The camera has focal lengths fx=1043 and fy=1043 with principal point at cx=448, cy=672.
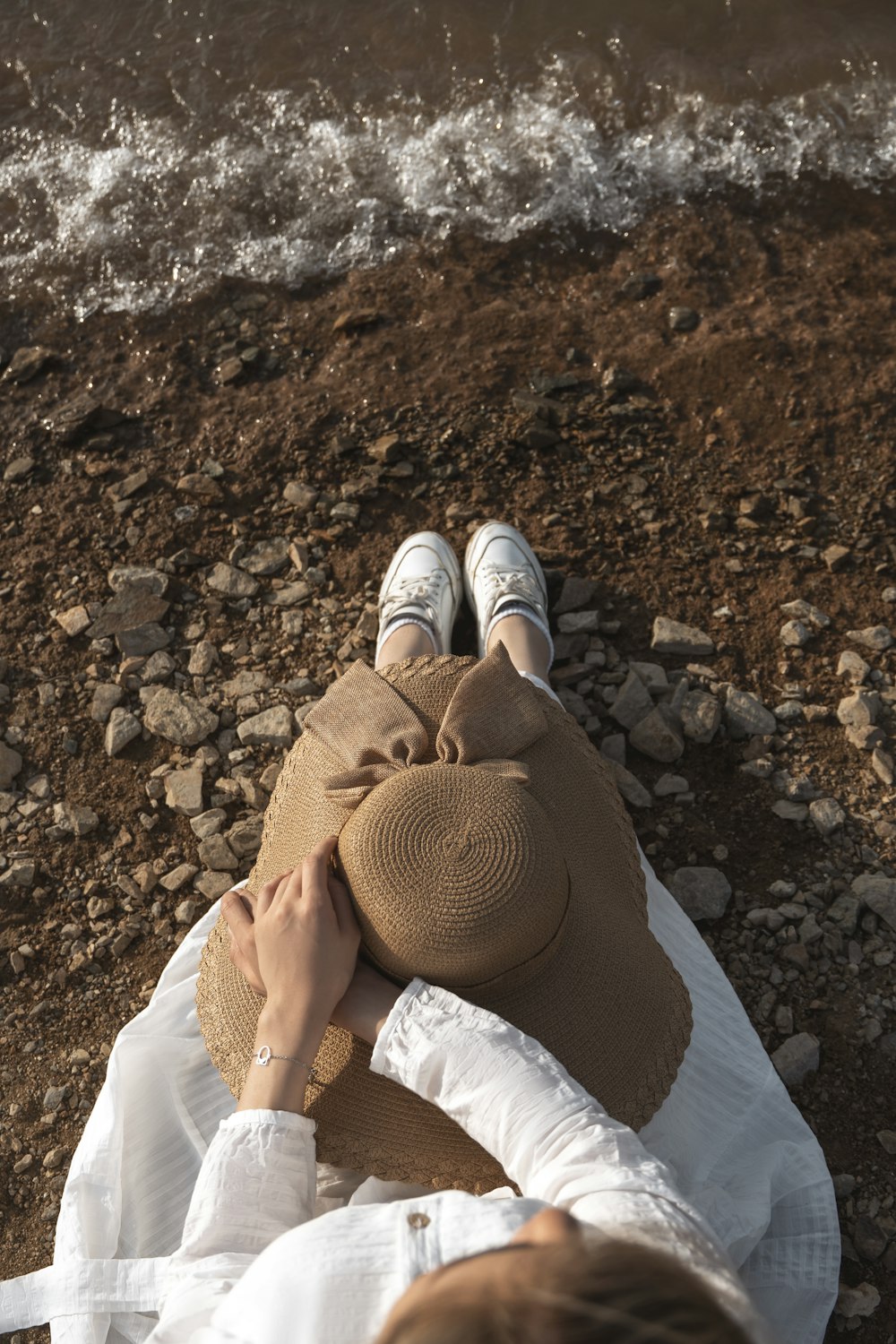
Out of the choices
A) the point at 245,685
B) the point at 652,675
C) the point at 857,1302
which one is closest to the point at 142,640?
the point at 245,685

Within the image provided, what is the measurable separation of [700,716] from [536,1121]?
1.41m

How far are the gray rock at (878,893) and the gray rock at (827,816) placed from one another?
0.43 feet

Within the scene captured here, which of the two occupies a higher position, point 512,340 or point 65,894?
point 512,340

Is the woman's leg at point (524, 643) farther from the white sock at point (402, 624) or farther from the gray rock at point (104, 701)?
the gray rock at point (104, 701)

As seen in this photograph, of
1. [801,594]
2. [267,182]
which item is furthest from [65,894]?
[267,182]

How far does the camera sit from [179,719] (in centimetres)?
276

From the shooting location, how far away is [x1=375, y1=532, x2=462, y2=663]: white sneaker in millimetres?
2760

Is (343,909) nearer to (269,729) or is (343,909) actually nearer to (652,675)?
(269,729)

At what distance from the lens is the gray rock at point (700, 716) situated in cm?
267

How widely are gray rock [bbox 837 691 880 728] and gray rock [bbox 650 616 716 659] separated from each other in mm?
364

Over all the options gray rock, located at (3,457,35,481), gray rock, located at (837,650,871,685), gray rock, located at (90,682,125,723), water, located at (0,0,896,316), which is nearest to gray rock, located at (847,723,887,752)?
gray rock, located at (837,650,871,685)

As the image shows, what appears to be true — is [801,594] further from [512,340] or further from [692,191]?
[692,191]

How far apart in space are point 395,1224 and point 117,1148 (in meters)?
0.83

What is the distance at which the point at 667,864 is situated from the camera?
99.7 inches
